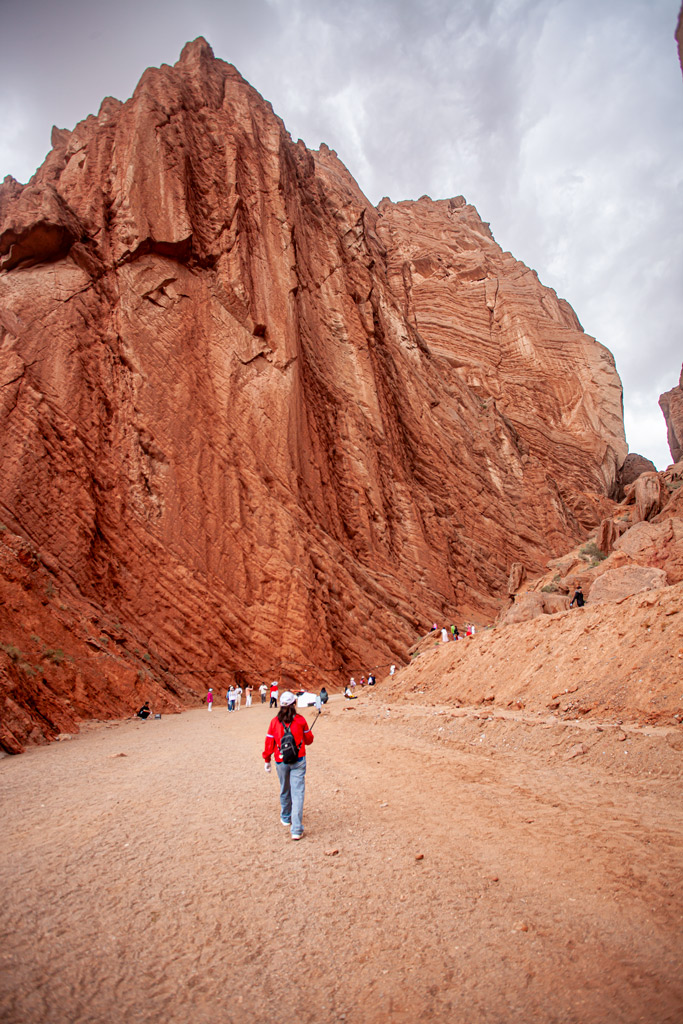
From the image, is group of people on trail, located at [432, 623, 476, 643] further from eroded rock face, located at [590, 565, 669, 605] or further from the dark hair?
the dark hair

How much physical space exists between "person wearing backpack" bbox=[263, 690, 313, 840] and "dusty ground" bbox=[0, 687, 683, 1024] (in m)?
0.19

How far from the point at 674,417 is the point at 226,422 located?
62.9m

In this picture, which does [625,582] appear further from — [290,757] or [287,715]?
[290,757]

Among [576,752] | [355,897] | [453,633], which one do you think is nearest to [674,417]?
[453,633]

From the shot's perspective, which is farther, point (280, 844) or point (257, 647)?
point (257, 647)

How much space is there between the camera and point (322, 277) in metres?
40.3

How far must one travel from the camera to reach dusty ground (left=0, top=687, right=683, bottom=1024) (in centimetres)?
233

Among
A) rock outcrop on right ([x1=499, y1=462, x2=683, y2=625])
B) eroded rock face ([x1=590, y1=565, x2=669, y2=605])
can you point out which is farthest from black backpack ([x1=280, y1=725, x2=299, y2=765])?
eroded rock face ([x1=590, y1=565, x2=669, y2=605])

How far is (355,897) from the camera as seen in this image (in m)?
3.29

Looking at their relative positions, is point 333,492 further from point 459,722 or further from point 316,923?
point 316,923

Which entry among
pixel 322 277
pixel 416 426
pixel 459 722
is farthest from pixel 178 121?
pixel 459 722

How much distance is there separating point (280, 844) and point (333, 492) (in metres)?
28.2

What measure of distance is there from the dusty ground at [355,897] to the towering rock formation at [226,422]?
302 inches

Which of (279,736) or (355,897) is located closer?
(355,897)
